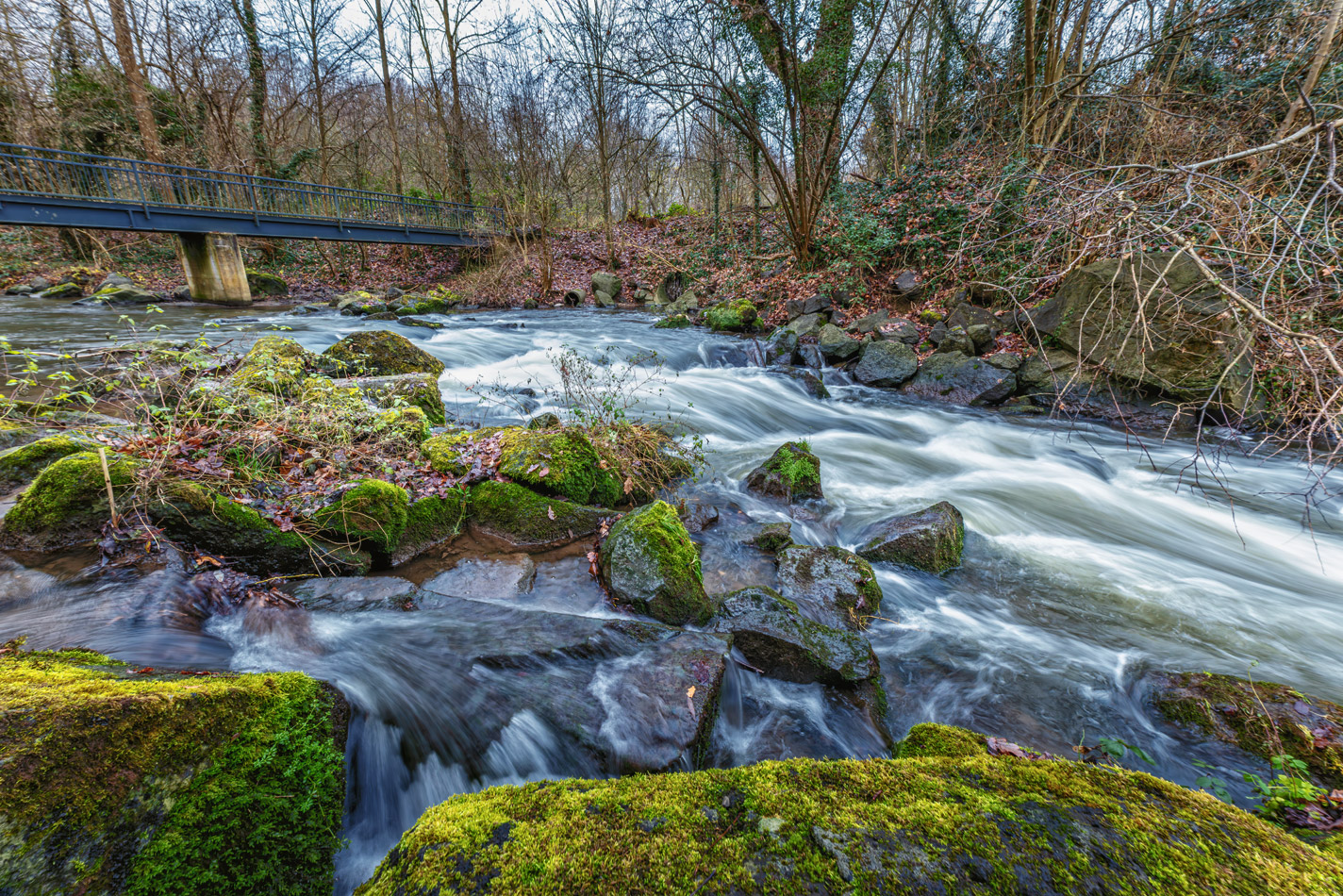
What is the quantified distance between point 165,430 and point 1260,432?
1279 cm

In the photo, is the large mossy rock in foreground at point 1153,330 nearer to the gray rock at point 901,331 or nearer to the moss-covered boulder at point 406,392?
the gray rock at point 901,331

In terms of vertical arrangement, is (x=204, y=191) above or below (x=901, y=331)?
above

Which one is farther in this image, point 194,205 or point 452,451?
point 194,205

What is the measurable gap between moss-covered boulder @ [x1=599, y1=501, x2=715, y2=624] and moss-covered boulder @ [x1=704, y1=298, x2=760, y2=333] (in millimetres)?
11302

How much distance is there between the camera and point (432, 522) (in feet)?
14.5

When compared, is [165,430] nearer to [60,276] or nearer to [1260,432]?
[1260,432]

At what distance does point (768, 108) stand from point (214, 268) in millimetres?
18541

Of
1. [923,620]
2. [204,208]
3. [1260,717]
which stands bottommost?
[923,620]

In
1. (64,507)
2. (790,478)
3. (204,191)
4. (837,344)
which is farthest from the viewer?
(204,191)

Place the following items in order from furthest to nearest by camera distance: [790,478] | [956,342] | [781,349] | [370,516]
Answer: [781,349], [956,342], [790,478], [370,516]

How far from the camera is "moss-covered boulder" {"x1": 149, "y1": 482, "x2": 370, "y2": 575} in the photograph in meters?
3.31

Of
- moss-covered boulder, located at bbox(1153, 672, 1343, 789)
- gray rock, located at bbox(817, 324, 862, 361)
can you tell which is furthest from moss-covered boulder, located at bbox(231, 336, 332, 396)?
gray rock, located at bbox(817, 324, 862, 361)

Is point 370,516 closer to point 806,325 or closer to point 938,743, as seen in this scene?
point 938,743

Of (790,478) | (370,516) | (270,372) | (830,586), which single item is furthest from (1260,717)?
(270,372)
